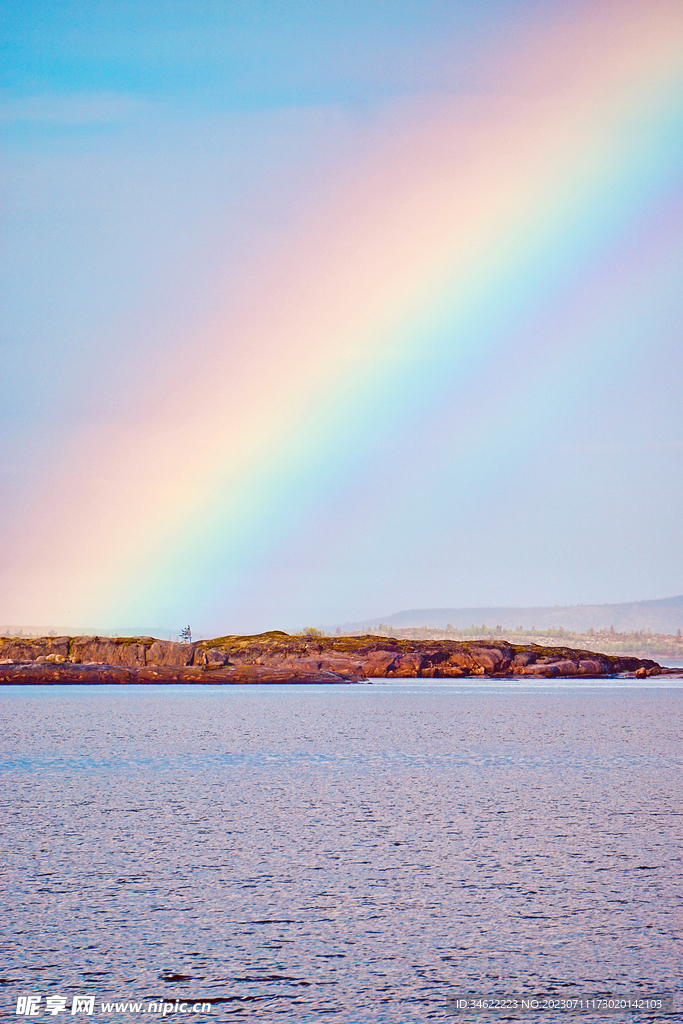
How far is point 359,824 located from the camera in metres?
29.0

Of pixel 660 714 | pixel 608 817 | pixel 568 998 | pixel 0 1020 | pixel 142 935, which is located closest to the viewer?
pixel 0 1020

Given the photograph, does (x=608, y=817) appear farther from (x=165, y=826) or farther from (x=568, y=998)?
(x=568, y=998)

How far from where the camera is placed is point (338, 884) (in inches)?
817

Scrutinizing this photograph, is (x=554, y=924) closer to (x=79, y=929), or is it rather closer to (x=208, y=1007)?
(x=208, y=1007)

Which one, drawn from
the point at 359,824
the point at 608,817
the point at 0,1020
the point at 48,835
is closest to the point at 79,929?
the point at 0,1020

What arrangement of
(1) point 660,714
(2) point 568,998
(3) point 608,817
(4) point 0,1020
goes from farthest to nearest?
(1) point 660,714
(3) point 608,817
(2) point 568,998
(4) point 0,1020

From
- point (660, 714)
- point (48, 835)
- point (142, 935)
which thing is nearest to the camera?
point (142, 935)

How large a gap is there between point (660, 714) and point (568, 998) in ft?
316

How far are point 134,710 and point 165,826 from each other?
90789 mm

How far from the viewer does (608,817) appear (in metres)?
30.4

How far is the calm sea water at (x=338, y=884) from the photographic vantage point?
1419 cm

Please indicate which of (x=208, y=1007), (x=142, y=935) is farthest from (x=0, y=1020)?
(x=142, y=935)

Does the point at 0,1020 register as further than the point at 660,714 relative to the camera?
No

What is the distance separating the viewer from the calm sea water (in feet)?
46.5
